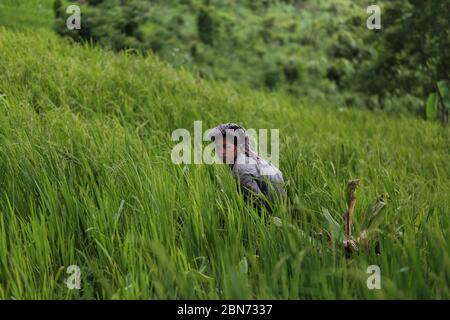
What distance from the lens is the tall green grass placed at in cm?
239

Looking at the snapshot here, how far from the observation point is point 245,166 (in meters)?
3.27

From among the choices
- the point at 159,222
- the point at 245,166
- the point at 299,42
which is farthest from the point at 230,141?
the point at 299,42

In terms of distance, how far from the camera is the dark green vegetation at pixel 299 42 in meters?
8.35

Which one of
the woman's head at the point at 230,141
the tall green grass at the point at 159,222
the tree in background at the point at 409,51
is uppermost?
the tree in background at the point at 409,51

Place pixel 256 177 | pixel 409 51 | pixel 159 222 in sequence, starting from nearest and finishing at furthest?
pixel 159 222, pixel 256 177, pixel 409 51

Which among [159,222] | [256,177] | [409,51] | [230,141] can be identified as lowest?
[159,222]

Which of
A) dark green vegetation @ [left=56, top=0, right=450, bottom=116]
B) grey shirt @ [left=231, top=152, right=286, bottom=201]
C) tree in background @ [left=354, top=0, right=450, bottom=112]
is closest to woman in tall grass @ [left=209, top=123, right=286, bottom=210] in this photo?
grey shirt @ [left=231, top=152, right=286, bottom=201]

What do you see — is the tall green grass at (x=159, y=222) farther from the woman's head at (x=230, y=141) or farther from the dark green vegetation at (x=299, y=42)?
the dark green vegetation at (x=299, y=42)

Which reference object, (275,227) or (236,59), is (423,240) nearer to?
(275,227)

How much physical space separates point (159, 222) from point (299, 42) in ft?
26.2

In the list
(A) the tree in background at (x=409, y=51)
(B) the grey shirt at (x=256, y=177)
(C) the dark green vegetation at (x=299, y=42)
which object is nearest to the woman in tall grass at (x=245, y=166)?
(B) the grey shirt at (x=256, y=177)

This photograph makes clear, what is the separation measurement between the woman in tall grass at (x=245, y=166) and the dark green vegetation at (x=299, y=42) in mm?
4531

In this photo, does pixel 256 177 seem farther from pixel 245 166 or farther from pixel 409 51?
pixel 409 51

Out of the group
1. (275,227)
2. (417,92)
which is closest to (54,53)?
(275,227)
